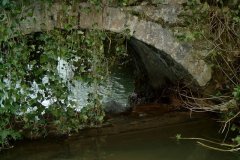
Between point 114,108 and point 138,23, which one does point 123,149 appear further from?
point 114,108

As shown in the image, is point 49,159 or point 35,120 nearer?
point 49,159

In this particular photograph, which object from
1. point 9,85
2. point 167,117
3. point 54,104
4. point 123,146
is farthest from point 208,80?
point 9,85

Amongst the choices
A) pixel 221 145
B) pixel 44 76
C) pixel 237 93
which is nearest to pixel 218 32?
pixel 237 93

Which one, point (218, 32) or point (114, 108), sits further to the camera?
point (114, 108)

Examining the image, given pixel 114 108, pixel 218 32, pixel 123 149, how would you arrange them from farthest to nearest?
pixel 114 108, pixel 218 32, pixel 123 149

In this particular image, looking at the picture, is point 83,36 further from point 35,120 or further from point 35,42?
point 35,120

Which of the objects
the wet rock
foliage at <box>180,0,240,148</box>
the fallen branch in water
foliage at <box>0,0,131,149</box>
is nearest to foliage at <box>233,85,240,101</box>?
foliage at <box>180,0,240,148</box>

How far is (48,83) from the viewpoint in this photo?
4.94 m

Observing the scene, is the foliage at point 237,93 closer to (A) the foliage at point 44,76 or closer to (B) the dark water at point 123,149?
(B) the dark water at point 123,149

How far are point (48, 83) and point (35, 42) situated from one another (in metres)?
0.54

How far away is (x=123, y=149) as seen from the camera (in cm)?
482

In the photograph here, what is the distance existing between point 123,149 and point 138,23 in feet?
4.68

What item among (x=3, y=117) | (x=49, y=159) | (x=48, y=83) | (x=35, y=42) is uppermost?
(x=35, y=42)

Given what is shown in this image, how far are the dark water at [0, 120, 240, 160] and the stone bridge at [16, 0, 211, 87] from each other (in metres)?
0.84
